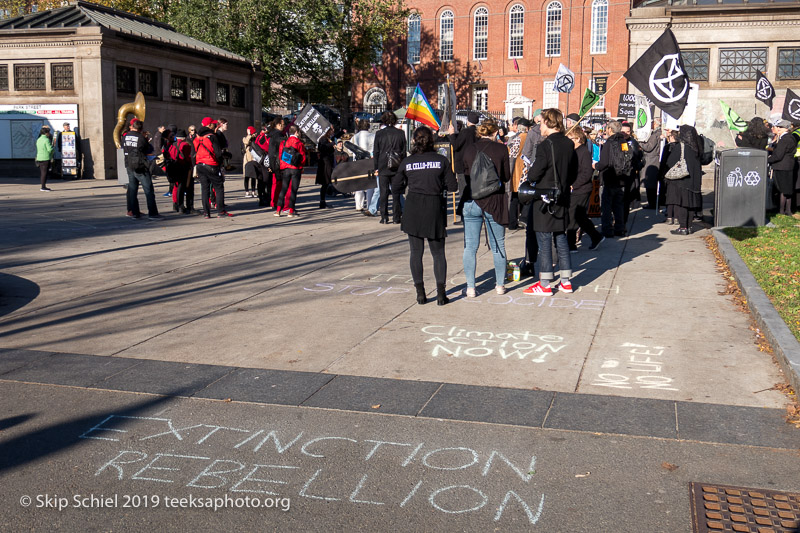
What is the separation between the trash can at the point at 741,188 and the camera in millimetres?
13496

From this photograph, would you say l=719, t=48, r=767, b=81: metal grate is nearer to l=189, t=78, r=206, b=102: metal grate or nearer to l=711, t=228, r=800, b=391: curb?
l=189, t=78, r=206, b=102: metal grate

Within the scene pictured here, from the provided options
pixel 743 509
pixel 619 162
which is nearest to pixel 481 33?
pixel 619 162

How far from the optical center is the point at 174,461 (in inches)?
175

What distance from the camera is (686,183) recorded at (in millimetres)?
13562

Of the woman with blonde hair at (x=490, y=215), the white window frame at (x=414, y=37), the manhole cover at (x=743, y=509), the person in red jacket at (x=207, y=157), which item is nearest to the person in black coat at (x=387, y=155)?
the person in red jacket at (x=207, y=157)

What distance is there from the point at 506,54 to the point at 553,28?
12.7ft

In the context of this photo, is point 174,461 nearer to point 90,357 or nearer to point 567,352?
point 90,357

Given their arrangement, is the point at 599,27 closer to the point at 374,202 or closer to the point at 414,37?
the point at 414,37

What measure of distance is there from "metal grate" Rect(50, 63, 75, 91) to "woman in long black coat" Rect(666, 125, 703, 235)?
68.1ft

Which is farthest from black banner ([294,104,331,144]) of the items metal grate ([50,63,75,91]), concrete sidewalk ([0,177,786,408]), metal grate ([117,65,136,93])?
metal grate ([50,63,75,91])

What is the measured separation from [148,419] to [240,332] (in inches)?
88.0

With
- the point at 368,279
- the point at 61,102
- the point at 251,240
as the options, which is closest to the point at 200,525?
the point at 368,279

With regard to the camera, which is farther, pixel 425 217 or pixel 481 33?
pixel 481 33

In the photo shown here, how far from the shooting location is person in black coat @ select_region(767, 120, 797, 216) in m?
14.8
